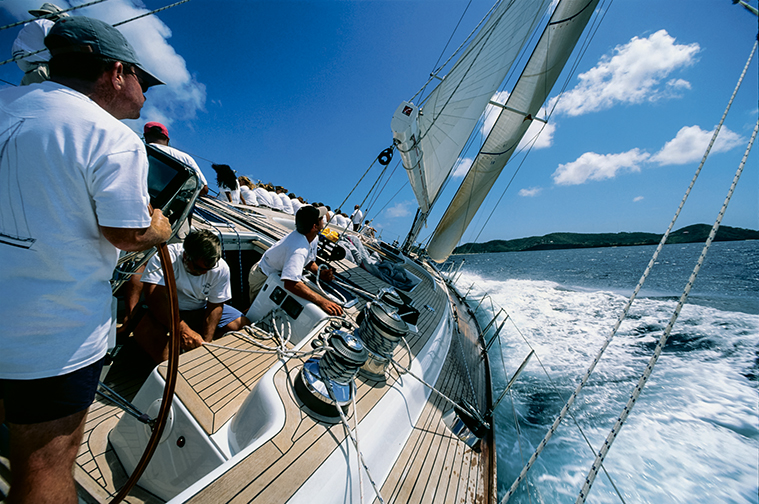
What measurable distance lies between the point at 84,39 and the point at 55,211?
54 cm

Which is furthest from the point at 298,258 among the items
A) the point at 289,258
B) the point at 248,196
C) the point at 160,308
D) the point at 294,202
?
the point at 294,202

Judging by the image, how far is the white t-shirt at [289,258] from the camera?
2.32 metres

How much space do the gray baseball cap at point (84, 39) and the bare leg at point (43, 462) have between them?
1.05m

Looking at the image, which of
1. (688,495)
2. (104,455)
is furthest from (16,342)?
(688,495)

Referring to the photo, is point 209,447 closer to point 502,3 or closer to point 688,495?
point 688,495

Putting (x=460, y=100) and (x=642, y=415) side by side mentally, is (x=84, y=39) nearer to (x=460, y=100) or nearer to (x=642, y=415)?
(x=642, y=415)

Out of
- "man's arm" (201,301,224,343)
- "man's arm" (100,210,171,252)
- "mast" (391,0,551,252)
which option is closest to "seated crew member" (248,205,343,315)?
"man's arm" (201,301,224,343)

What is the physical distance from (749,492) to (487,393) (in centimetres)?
216

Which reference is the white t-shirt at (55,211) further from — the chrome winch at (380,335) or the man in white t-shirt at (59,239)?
the chrome winch at (380,335)

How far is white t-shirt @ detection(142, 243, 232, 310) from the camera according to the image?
2.04 m

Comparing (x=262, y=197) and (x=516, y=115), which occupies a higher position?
(x=516, y=115)

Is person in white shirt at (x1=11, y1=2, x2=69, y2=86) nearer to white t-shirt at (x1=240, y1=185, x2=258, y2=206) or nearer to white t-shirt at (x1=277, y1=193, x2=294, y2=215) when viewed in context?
white t-shirt at (x1=240, y1=185, x2=258, y2=206)

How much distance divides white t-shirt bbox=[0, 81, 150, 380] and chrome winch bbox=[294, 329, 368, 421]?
86 centimetres

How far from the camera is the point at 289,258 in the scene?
2.36 metres
